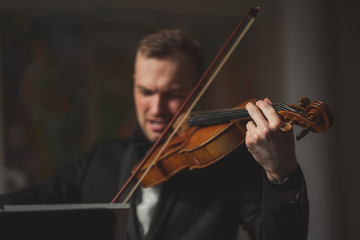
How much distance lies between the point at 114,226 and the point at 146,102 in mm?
579

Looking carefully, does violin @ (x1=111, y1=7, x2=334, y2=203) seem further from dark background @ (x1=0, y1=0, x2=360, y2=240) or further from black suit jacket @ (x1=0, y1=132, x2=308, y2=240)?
dark background @ (x1=0, y1=0, x2=360, y2=240)

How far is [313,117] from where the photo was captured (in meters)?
0.71

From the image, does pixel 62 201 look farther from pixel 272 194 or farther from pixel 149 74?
pixel 272 194

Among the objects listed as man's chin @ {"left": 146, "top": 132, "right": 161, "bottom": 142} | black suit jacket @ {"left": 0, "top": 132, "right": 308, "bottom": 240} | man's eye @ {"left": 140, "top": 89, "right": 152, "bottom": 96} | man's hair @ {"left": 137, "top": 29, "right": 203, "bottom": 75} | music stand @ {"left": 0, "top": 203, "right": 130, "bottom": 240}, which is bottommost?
black suit jacket @ {"left": 0, "top": 132, "right": 308, "bottom": 240}

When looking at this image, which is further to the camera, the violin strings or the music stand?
the violin strings

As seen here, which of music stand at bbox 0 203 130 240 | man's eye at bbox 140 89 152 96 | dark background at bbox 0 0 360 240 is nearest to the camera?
music stand at bbox 0 203 130 240

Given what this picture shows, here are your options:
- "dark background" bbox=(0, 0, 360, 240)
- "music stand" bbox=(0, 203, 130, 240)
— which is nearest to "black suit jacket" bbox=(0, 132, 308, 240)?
"music stand" bbox=(0, 203, 130, 240)

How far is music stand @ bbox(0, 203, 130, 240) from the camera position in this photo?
2.03 ft

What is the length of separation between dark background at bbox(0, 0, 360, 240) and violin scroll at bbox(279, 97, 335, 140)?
6.78 ft

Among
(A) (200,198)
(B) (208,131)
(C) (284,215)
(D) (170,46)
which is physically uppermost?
(D) (170,46)

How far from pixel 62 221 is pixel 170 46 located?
684 millimetres

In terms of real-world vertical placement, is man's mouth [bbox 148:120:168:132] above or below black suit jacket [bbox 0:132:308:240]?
above

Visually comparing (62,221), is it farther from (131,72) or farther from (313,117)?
(131,72)

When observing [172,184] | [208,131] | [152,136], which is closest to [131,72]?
[152,136]
